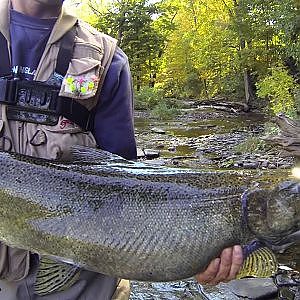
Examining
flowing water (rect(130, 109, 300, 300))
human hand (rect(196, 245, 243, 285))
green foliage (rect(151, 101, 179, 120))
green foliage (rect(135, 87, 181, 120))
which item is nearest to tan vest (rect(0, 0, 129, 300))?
human hand (rect(196, 245, 243, 285))

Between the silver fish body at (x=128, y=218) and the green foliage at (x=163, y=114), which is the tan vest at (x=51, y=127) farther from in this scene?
the green foliage at (x=163, y=114)

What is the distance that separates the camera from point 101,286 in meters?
2.81

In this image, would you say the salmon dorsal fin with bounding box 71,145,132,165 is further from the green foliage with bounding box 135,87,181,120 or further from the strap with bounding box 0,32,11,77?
the green foliage with bounding box 135,87,181,120

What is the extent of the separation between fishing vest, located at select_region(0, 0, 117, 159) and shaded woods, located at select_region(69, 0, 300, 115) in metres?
16.9

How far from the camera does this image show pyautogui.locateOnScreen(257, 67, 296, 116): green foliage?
21.9 meters

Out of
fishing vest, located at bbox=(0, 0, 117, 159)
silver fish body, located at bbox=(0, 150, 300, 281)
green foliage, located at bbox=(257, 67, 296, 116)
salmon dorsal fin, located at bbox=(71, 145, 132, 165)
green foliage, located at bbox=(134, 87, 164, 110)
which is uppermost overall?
fishing vest, located at bbox=(0, 0, 117, 159)

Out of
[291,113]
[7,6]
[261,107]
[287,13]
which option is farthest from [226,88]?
[7,6]

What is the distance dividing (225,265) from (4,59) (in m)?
1.48

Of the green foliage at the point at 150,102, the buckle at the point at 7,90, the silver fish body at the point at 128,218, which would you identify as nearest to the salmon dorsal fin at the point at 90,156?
the silver fish body at the point at 128,218

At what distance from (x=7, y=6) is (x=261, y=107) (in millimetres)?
30170

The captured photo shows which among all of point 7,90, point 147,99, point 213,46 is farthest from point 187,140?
point 213,46

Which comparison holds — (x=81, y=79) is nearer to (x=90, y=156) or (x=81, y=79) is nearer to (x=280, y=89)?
(x=90, y=156)

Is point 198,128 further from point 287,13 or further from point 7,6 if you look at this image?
point 7,6

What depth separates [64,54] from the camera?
2.72 m
